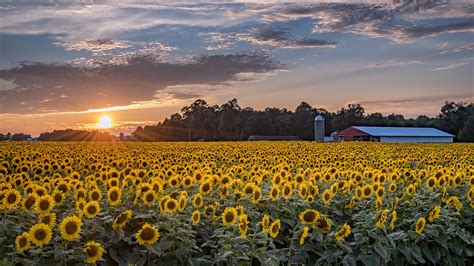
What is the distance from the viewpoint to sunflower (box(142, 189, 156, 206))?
5.98 meters

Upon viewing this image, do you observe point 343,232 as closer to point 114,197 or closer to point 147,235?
point 147,235

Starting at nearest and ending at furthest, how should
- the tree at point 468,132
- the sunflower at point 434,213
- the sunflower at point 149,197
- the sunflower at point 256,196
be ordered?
the sunflower at point 149,197 < the sunflower at point 434,213 < the sunflower at point 256,196 < the tree at point 468,132

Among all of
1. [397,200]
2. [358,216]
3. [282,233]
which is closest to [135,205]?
[282,233]

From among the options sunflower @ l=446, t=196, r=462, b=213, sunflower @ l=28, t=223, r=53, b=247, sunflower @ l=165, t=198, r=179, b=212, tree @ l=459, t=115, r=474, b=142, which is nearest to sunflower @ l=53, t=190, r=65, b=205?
sunflower @ l=28, t=223, r=53, b=247

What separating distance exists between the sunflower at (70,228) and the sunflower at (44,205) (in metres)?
0.62

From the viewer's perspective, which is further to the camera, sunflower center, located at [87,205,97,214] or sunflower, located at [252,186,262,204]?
sunflower, located at [252,186,262,204]

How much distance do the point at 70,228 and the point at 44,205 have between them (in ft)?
2.40

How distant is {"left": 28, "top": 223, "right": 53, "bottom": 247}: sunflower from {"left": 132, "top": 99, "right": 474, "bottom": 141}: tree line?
87.5 metres

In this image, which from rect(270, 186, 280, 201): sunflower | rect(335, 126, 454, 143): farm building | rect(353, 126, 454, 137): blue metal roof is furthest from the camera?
rect(353, 126, 454, 137): blue metal roof

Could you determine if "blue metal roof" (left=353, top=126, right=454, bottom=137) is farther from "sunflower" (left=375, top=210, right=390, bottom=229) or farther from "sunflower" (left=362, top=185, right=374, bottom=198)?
"sunflower" (left=375, top=210, right=390, bottom=229)

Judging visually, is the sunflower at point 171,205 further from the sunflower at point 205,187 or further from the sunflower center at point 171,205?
the sunflower at point 205,187

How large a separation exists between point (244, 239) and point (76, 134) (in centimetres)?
5559

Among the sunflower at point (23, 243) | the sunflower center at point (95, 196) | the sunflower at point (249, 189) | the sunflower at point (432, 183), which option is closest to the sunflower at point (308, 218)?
the sunflower at point (249, 189)

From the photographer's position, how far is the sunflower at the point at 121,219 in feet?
17.4
